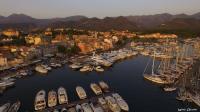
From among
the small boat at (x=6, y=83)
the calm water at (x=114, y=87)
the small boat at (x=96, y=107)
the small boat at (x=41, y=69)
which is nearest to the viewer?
the small boat at (x=96, y=107)

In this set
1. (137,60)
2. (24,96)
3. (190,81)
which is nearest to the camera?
(24,96)

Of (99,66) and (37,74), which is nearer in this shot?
(37,74)

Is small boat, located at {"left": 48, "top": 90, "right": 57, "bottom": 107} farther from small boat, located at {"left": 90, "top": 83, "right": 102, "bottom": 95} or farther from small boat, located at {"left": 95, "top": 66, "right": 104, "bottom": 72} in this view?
small boat, located at {"left": 95, "top": 66, "right": 104, "bottom": 72}

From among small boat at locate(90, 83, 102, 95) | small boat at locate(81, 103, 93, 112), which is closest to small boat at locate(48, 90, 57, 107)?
small boat at locate(81, 103, 93, 112)

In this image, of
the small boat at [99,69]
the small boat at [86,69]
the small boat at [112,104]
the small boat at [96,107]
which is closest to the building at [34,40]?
the small boat at [86,69]

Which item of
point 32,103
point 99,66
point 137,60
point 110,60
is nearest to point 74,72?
point 99,66

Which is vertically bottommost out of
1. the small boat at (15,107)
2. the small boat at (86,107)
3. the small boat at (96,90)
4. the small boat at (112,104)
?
the small boat at (15,107)

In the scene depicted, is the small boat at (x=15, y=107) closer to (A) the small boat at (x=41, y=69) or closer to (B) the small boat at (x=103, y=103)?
(B) the small boat at (x=103, y=103)

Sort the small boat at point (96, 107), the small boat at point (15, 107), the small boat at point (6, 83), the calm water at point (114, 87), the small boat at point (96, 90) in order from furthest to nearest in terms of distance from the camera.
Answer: the small boat at point (6, 83) → the small boat at point (96, 90) → the calm water at point (114, 87) → the small boat at point (15, 107) → the small boat at point (96, 107)

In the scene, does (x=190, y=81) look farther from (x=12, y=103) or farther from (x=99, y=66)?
(x=12, y=103)
